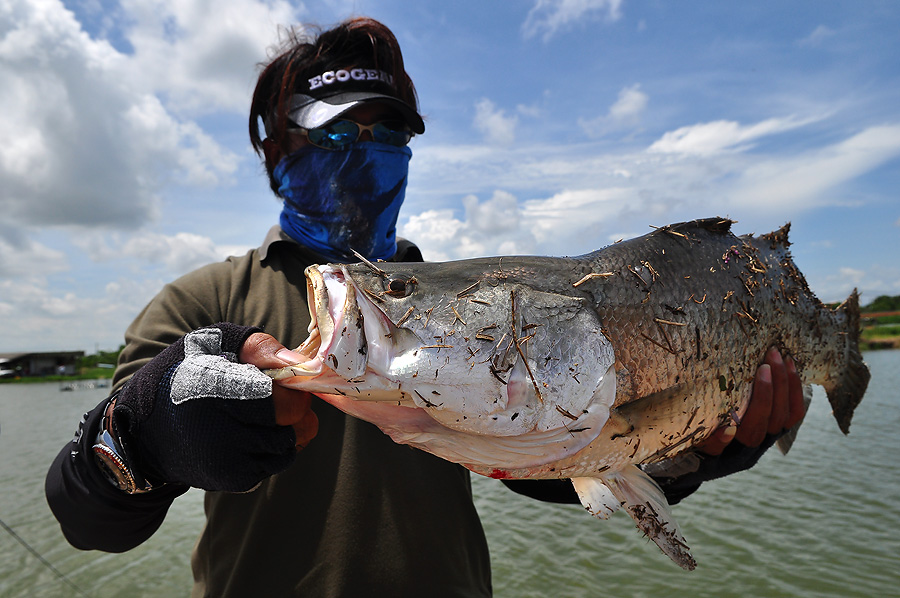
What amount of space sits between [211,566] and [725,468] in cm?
216

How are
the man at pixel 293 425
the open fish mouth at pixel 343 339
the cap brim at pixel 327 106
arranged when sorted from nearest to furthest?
the open fish mouth at pixel 343 339, the man at pixel 293 425, the cap brim at pixel 327 106

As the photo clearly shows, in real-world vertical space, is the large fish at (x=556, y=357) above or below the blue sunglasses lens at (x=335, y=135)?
below

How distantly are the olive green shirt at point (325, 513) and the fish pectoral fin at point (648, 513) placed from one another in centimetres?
70

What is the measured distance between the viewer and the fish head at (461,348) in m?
1.34

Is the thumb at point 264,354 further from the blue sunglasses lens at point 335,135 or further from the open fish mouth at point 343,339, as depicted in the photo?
the blue sunglasses lens at point 335,135

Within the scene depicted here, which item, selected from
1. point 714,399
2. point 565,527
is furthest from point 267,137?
point 565,527

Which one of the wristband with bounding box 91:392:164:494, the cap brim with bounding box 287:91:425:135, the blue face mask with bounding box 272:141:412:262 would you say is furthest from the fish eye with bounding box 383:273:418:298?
the cap brim with bounding box 287:91:425:135

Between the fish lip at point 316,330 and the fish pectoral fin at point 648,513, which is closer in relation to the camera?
the fish lip at point 316,330

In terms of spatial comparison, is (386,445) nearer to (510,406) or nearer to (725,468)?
(510,406)

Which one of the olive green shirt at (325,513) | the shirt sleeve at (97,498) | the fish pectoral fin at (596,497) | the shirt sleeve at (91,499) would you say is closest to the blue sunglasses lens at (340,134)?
the olive green shirt at (325,513)

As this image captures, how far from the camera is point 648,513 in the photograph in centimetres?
183

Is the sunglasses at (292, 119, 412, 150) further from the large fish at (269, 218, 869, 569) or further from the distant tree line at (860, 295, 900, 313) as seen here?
the distant tree line at (860, 295, 900, 313)

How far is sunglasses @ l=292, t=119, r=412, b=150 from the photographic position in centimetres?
256

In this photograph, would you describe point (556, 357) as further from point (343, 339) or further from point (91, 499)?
point (91, 499)
